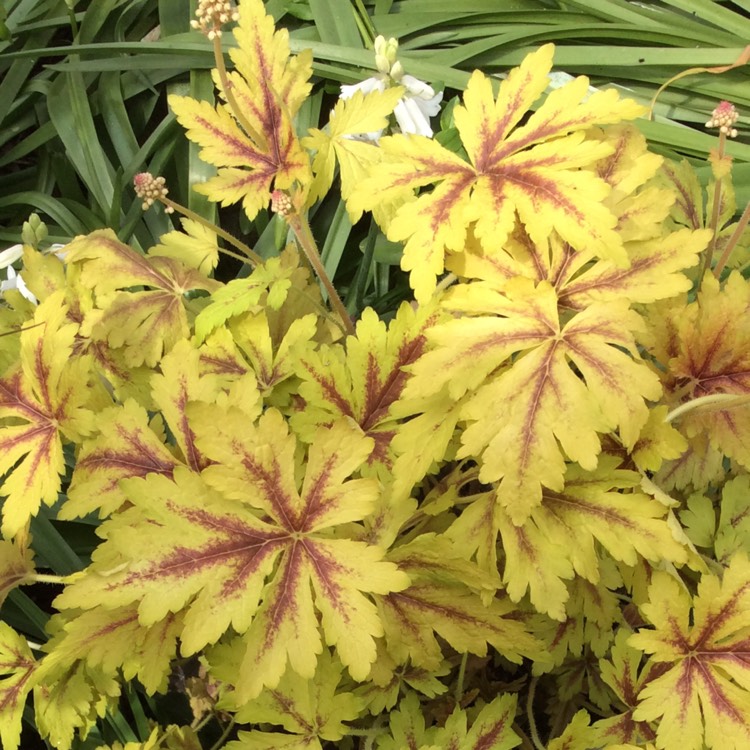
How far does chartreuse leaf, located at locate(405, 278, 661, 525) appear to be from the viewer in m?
0.63

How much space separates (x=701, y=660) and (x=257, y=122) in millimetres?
788

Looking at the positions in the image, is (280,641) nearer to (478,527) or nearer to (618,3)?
(478,527)

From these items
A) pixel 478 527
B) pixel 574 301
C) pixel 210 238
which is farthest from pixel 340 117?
pixel 478 527

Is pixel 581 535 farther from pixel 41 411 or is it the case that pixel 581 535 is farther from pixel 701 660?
pixel 41 411

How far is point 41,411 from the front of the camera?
83cm

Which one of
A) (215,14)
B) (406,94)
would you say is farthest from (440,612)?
(406,94)

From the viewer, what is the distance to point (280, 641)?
612mm

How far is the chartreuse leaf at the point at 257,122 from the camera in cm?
82

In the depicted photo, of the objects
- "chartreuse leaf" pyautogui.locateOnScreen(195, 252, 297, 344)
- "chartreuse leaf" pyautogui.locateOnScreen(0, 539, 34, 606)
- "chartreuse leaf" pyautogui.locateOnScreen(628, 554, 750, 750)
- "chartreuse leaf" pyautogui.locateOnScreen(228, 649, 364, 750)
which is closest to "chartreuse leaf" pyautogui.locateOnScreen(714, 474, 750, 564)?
"chartreuse leaf" pyautogui.locateOnScreen(628, 554, 750, 750)

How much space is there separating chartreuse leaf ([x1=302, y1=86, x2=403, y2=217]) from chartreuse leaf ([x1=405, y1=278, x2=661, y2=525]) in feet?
0.91

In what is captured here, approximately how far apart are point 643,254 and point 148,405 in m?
0.64

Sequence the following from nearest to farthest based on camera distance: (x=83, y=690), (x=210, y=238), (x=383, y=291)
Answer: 1. (x=83, y=690)
2. (x=210, y=238)
3. (x=383, y=291)

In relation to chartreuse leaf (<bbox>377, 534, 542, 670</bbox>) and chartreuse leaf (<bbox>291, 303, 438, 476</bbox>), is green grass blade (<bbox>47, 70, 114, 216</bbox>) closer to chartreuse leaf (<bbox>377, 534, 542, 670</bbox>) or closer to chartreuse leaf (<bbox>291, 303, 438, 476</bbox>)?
chartreuse leaf (<bbox>291, 303, 438, 476</bbox>)

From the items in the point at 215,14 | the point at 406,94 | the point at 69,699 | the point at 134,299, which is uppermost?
the point at 215,14
